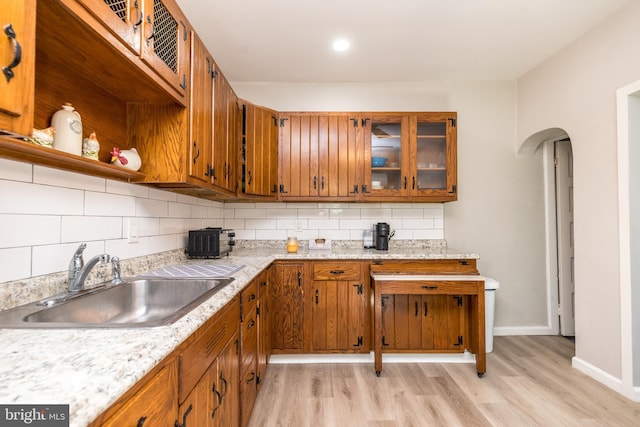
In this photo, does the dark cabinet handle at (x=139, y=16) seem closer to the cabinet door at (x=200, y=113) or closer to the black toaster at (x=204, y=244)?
the cabinet door at (x=200, y=113)

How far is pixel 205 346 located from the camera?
1016 millimetres

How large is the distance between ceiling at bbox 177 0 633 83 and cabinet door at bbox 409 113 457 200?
55 centimetres

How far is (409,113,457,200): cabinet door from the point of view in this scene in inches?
109

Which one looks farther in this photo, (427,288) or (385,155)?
(385,155)

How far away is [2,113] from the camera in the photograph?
0.64 metres

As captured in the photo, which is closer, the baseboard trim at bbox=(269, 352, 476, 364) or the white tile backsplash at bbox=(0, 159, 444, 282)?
the white tile backsplash at bbox=(0, 159, 444, 282)

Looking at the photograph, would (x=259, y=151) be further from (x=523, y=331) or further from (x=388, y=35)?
(x=523, y=331)

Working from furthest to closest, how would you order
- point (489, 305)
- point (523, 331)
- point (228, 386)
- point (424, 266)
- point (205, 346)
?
point (523, 331), point (489, 305), point (424, 266), point (228, 386), point (205, 346)

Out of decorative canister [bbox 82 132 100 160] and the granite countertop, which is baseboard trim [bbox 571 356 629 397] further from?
decorative canister [bbox 82 132 100 160]

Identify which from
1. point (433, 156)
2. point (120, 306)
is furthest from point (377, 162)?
point (120, 306)

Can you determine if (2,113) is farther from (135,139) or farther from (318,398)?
(318,398)

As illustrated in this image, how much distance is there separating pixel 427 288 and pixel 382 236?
0.69 meters

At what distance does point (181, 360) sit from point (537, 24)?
3082 mm

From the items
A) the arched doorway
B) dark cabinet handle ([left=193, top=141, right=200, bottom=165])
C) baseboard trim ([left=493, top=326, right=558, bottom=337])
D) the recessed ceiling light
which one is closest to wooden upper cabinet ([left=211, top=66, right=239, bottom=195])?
dark cabinet handle ([left=193, top=141, right=200, bottom=165])
